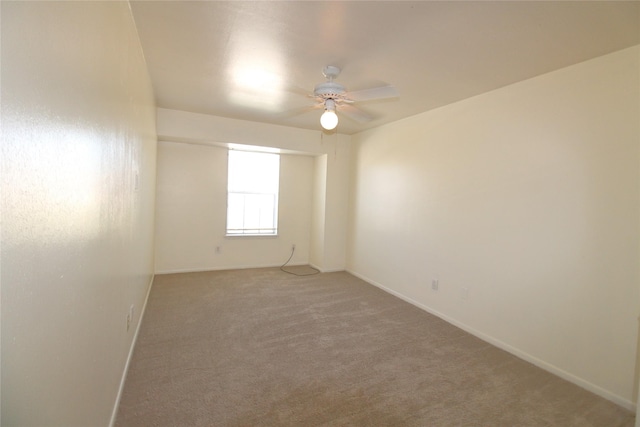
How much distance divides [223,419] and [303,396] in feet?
1.71

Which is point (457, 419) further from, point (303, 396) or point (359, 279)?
point (359, 279)

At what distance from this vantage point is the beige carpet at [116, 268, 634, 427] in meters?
1.89

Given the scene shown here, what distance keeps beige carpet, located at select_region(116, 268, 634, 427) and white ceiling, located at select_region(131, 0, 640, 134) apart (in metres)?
2.45

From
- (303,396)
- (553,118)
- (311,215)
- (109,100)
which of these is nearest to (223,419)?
(303,396)

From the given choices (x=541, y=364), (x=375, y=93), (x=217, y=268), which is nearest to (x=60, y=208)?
(x=375, y=93)

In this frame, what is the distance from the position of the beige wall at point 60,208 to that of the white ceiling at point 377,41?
0.67 m

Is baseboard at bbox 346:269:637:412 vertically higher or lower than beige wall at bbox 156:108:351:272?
lower

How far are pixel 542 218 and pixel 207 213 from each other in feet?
14.7

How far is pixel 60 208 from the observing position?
2.92ft

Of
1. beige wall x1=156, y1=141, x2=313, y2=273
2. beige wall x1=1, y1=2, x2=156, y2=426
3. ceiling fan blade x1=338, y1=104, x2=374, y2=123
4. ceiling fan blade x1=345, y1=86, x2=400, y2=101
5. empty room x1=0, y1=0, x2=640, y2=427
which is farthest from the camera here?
beige wall x1=156, y1=141, x2=313, y2=273

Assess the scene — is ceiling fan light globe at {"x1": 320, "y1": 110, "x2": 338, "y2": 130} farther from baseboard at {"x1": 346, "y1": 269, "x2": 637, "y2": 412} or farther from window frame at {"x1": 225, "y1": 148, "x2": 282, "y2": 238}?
window frame at {"x1": 225, "y1": 148, "x2": 282, "y2": 238}

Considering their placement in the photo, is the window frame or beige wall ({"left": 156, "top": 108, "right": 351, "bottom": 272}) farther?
the window frame

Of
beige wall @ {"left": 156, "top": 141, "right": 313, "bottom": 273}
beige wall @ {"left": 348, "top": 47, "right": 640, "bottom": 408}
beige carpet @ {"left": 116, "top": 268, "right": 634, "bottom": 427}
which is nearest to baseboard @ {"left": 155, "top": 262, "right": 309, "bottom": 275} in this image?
beige wall @ {"left": 156, "top": 141, "right": 313, "bottom": 273}

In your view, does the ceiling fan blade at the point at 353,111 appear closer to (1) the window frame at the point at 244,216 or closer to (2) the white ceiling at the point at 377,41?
(2) the white ceiling at the point at 377,41
